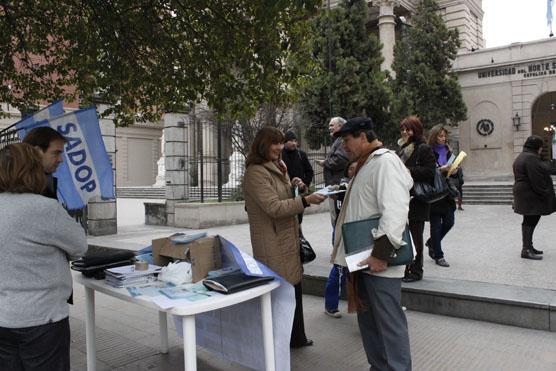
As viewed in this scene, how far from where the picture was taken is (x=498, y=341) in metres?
4.19

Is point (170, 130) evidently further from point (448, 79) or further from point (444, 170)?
point (448, 79)

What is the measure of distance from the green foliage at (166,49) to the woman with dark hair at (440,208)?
207 cm

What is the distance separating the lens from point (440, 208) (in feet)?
19.8

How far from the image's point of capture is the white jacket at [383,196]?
2.85m

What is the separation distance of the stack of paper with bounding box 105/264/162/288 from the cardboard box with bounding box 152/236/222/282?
20 cm

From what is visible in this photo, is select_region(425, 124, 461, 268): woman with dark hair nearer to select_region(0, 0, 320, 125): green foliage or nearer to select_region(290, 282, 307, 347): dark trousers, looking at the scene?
select_region(0, 0, 320, 125): green foliage

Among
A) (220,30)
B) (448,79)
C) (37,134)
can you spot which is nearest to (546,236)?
(220,30)

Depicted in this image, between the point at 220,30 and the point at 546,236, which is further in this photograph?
the point at 546,236

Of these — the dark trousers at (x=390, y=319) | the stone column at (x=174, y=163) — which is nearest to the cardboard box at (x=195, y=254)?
the dark trousers at (x=390, y=319)

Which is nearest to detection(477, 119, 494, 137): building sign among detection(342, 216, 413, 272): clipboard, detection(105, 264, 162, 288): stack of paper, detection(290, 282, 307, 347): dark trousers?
detection(290, 282, 307, 347): dark trousers

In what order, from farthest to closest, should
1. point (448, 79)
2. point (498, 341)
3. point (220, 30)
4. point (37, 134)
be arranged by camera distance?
point (448, 79) < point (220, 30) < point (498, 341) < point (37, 134)

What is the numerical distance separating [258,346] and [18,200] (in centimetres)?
189

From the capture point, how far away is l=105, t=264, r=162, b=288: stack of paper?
3.04 m

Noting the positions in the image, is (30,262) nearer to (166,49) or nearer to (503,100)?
(166,49)
